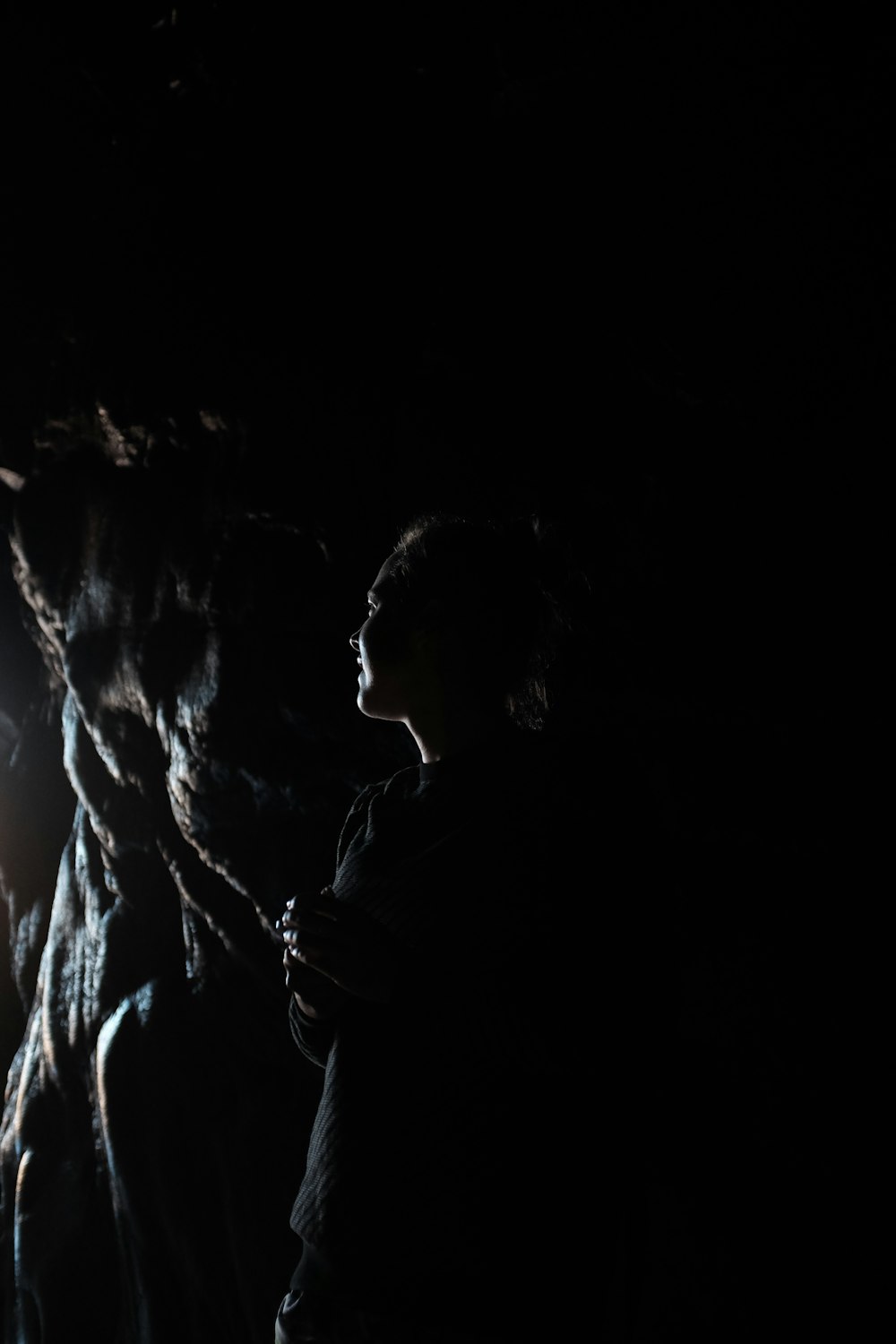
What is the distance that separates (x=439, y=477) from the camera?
7.34ft

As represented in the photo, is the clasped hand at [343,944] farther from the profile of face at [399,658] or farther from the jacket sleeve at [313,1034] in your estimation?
the profile of face at [399,658]

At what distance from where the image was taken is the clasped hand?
102 centimetres

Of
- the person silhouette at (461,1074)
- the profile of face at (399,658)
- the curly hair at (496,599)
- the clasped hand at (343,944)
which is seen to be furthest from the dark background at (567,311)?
the clasped hand at (343,944)

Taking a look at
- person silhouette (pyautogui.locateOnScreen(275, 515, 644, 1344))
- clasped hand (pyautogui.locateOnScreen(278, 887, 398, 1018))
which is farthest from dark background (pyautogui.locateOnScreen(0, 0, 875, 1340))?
clasped hand (pyautogui.locateOnScreen(278, 887, 398, 1018))

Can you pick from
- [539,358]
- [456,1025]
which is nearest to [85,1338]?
[456,1025]

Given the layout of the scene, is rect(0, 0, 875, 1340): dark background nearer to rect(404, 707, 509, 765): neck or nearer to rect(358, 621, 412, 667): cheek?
rect(404, 707, 509, 765): neck

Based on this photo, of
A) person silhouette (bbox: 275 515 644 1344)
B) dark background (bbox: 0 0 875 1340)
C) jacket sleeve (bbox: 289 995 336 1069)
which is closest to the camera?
person silhouette (bbox: 275 515 644 1344)

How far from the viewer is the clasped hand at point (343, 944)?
1018 millimetres

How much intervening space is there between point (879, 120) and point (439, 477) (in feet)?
3.90

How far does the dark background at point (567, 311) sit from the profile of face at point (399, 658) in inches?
11.3

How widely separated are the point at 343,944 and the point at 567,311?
1.61 metres

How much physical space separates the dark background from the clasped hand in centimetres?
64

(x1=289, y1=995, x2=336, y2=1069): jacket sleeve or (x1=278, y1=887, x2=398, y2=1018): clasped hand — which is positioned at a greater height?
(x1=278, y1=887, x2=398, y2=1018): clasped hand

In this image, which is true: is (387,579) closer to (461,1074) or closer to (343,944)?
(343,944)
